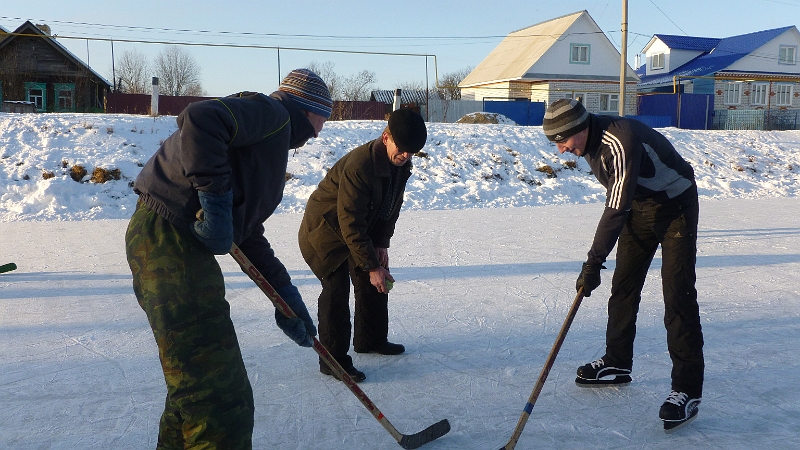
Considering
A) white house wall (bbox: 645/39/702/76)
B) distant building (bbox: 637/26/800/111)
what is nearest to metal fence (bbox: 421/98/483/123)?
distant building (bbox: 637/26/800/111)

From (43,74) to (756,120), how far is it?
24.8 meters

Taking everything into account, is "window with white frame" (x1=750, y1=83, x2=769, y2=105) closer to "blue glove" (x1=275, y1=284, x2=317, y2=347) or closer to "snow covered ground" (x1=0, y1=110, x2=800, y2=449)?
"snow covered ground" (x1=0, y1=110, x2=800, y2=449)

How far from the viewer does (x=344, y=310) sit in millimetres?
3232

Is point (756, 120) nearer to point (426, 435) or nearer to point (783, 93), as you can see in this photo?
point (783, 93)

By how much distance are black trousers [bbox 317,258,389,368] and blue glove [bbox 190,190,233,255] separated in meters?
1.44

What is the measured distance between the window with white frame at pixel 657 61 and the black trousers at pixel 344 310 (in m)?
35.0

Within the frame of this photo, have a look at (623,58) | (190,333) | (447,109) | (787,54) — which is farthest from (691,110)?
(190,333)

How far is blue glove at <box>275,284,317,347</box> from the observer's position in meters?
2.22

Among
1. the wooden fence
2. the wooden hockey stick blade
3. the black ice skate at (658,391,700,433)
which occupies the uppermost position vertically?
the wooden fence

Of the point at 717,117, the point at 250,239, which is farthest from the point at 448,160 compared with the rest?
the point at 717,117

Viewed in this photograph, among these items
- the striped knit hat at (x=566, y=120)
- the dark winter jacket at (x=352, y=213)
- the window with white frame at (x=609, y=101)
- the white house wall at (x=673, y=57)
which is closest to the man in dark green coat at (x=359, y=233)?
the dark winter jacket at (x=352, y=213)

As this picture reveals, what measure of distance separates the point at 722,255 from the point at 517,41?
27505 mm

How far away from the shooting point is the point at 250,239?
7.56ft

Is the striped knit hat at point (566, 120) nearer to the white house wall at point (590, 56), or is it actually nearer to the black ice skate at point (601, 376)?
the black ice skate at point (601, 376)
